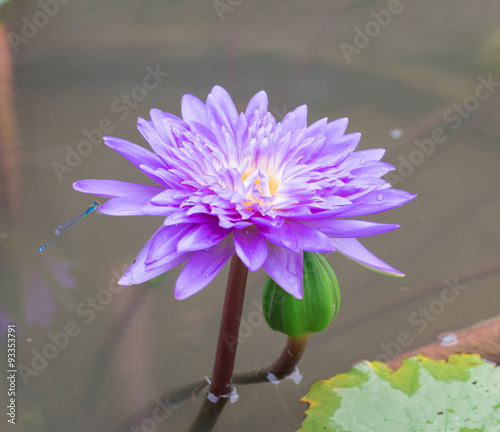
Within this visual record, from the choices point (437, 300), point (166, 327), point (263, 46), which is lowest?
point (437, 300)

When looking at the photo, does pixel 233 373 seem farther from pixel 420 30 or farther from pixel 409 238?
pixel 420 30

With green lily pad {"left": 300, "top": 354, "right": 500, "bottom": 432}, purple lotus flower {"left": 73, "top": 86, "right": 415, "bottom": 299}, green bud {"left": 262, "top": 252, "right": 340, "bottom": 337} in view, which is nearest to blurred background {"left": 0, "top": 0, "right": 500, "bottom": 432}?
green lily pad {"left": 300, "top": 354, "right": 500, "bottom": 432}

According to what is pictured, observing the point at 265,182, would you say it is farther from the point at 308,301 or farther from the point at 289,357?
the point at 289,357

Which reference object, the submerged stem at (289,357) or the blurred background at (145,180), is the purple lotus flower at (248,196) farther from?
the blurred background at (145,180)

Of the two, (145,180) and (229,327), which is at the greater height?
(145,180)

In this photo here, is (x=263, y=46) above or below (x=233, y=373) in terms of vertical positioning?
above

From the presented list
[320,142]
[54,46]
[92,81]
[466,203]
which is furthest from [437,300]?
[54,46]

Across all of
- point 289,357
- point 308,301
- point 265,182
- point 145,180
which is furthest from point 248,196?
point 145,180
